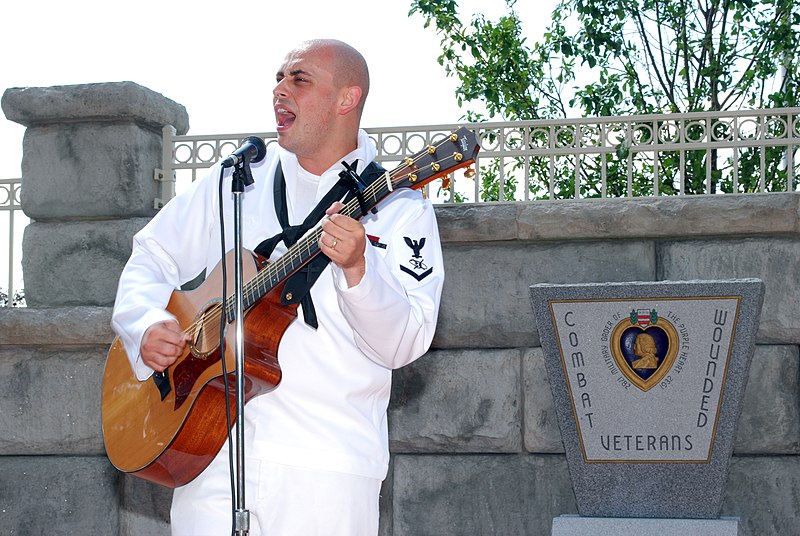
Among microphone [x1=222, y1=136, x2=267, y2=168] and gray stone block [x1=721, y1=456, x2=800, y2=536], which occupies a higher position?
microphone [x1=222, y1=136, x2=267, y2=168]

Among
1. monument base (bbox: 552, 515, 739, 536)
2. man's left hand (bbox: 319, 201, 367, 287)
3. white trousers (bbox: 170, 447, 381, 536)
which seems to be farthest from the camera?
monument base (bbox: 552, 515, 739, 536)

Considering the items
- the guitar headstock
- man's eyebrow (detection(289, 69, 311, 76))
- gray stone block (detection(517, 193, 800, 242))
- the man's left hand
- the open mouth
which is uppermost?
man's eyebrow (detection(289, 69, 311, 76))

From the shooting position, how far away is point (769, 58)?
792cm

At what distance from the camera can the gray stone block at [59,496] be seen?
5.50 m

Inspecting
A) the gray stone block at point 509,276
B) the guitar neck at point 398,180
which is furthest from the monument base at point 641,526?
the guitar neck at point 398,180

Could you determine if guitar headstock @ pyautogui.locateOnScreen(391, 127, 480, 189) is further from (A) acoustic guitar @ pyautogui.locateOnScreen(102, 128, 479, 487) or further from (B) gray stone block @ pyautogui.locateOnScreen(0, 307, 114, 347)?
(B) gray stone block @ pyautogui.locateOnScreen(0, 307, 114, 347)

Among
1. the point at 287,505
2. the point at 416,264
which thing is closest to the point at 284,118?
the point at 416,264

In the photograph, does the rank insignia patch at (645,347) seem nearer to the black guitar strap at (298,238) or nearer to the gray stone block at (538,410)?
the gray stone block at (538,410)

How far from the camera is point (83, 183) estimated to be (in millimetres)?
5742

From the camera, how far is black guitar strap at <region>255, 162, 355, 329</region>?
9.48 feet

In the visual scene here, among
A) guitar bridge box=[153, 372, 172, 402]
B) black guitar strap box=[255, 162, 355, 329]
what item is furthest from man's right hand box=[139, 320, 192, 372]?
black guitar strap box=[255, 162, 355, 329]

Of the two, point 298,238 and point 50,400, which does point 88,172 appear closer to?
point 50,400

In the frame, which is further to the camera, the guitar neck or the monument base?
the monument base

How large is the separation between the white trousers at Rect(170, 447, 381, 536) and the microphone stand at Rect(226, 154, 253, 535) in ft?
0.51
